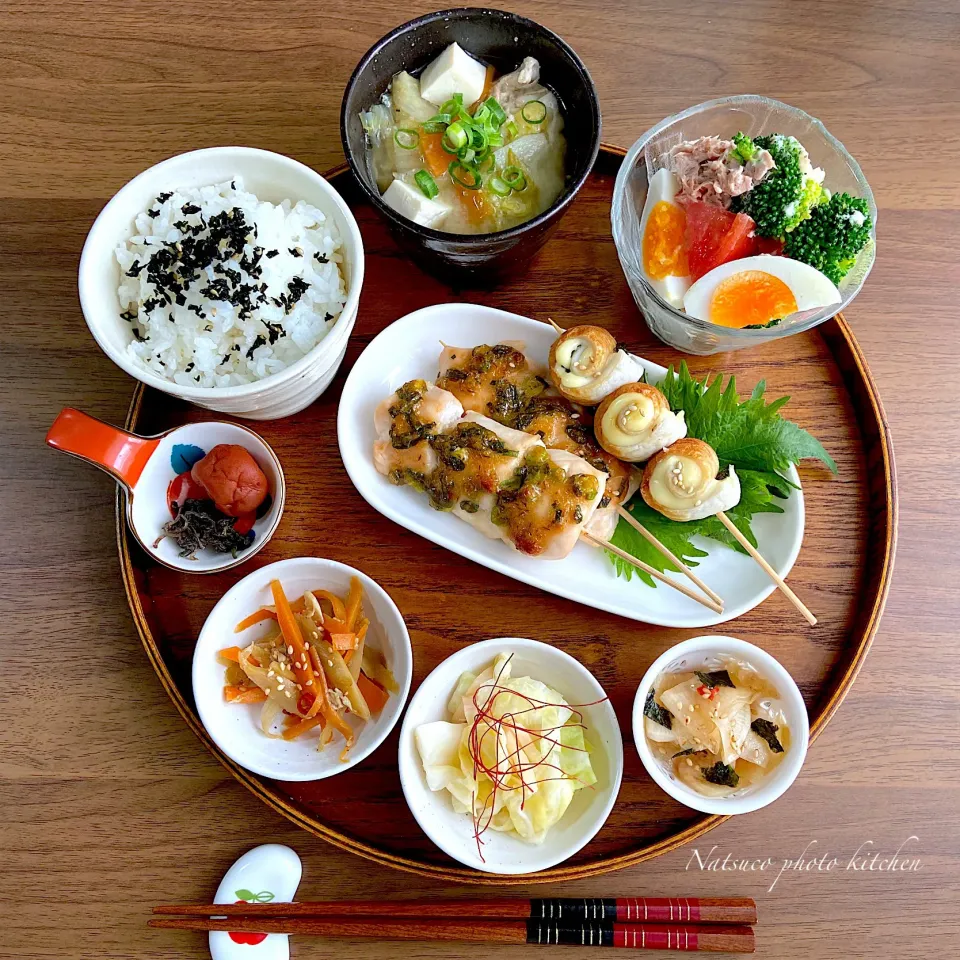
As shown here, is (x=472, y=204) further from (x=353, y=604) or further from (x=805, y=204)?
(x=353, y=604)

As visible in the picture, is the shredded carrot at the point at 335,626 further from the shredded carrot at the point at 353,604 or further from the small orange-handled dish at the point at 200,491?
the small orange-handled dish at the point at 200,491

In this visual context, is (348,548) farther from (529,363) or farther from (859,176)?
(859,176)

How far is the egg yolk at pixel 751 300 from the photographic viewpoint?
7.20 feet

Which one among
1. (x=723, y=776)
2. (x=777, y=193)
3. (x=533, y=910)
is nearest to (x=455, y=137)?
(x=777, y=193)

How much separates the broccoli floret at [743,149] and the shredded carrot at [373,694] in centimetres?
181

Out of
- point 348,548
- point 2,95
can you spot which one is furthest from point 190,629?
point 2,95

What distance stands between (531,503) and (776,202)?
1082 mm

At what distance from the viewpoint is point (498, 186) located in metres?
2.25

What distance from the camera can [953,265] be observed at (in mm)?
2580

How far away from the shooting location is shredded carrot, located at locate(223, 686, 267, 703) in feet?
7.25

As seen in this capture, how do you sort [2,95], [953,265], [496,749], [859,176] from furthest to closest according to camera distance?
[2,95], [953,265], [859,176], [496,749]

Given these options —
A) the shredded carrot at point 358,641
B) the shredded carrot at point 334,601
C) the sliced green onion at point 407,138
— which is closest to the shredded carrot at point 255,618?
the shredded carrot at point 334,601

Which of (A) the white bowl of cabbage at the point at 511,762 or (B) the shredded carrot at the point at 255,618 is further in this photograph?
(B) the shredded carrot at the point at 255,618

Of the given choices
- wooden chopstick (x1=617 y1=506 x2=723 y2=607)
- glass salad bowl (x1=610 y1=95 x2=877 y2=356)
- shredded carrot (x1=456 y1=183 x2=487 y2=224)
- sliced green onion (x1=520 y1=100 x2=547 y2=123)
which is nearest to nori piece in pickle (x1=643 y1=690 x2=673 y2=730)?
wooden chopstick (x1=617 y1=506 x2=723 y2=607)
